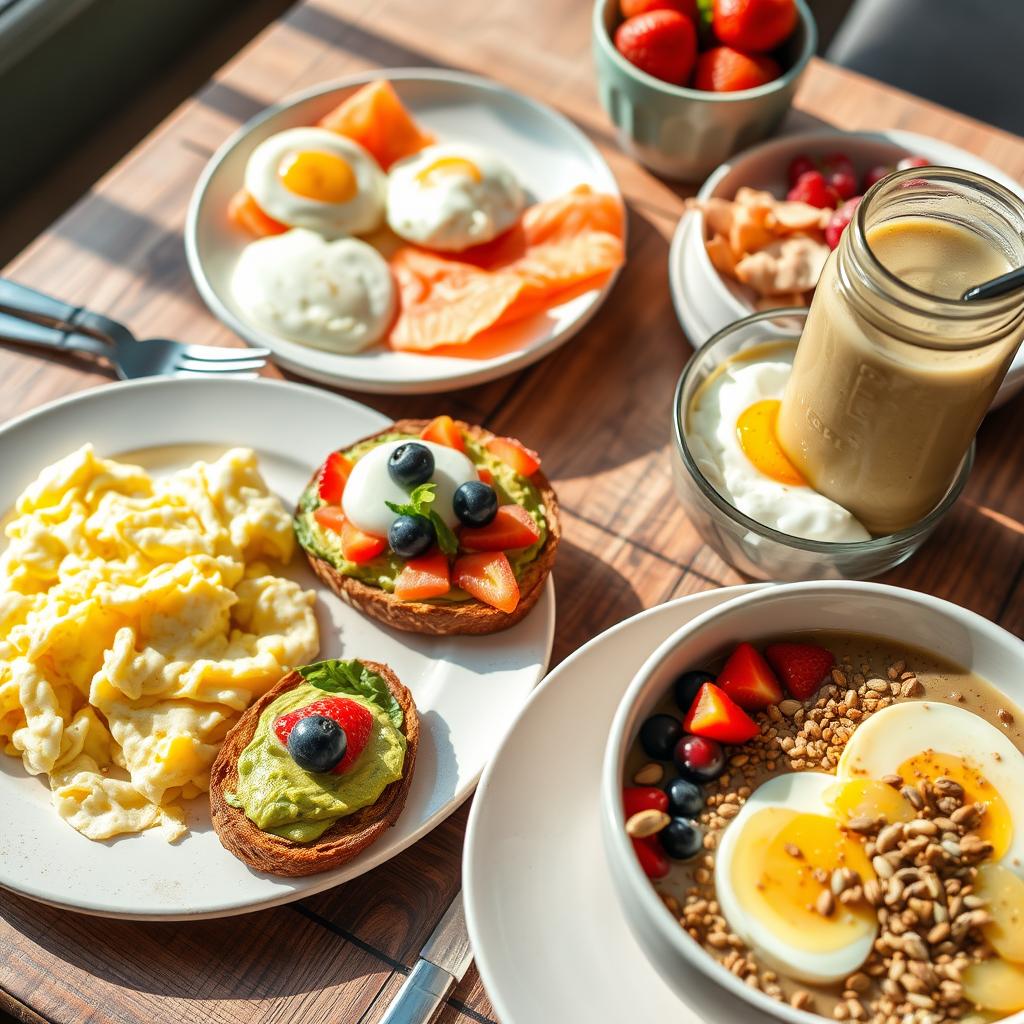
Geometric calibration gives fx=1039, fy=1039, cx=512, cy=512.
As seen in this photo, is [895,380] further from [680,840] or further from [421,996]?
[421,996]

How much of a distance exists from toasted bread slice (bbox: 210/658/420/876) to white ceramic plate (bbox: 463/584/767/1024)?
189mm

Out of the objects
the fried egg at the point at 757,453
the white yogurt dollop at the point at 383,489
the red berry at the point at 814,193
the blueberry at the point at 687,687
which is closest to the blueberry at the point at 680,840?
the blueberry at the point at 687,687

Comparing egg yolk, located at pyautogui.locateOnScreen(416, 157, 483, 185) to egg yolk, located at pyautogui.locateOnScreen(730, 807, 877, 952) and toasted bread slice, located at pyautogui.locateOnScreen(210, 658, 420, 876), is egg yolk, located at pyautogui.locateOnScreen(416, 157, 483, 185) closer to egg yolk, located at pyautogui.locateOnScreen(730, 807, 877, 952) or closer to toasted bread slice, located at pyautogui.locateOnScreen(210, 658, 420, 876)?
toasted bread slice, located at pyautogui.locateOnScreen(210, 658, 420, 876)

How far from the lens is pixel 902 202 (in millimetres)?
1263

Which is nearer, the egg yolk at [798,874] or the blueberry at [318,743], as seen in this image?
the egg yolk at [798,874]

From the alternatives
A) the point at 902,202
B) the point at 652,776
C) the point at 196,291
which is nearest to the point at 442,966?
the point at 652,776

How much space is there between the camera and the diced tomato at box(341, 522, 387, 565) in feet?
4.87

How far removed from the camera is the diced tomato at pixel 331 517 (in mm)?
1538

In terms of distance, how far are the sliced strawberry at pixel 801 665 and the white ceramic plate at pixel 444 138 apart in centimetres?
74

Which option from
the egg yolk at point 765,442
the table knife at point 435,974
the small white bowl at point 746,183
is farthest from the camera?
the small white bowl at point 746,183

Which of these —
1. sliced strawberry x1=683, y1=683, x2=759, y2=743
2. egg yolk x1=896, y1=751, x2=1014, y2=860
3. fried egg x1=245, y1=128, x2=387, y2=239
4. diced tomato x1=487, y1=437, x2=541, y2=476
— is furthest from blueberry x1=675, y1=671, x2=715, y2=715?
fried egg x1=245, y1=128, x2=387, y2=239

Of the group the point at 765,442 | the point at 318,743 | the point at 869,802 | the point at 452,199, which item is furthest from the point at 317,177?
the point at 869,802

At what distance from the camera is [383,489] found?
1494mm

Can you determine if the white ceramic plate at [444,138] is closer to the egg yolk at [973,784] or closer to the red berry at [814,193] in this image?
the red berry at [814,193]
